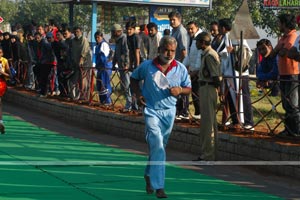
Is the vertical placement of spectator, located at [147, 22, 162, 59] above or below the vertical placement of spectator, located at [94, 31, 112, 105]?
above

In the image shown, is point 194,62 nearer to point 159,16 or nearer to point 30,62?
point 30,62

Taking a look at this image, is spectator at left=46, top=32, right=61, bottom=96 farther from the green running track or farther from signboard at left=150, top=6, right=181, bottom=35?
signboard at left=150, top=6, right=181, bottom=35

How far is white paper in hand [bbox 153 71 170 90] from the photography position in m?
8.59

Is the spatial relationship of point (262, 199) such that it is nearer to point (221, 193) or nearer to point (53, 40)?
point (221, 193)

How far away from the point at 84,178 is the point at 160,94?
5.75ft

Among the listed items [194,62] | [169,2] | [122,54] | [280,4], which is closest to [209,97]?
[194,62]

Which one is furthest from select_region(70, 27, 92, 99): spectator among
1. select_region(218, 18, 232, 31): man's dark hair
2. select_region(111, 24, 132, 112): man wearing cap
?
select_region(218, 18, 232, 31): man's dark hair

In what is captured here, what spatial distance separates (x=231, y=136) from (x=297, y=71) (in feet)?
4.45

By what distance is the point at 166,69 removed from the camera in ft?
28.5

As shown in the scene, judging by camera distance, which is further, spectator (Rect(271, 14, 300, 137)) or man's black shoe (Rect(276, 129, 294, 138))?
man's black shoe (Rect(276, 129, 294, 138))

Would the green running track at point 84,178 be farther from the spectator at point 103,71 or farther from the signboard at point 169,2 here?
the signboard at point 169,2

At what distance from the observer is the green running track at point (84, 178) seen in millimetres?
8660

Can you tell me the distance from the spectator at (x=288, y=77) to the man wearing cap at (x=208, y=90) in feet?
2.98

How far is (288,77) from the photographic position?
11039 mm
